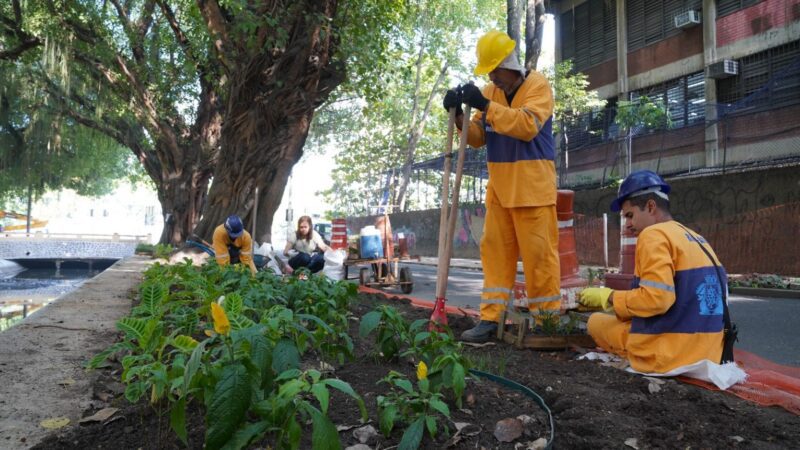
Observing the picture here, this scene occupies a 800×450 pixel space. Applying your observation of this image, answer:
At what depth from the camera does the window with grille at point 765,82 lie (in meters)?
14.7

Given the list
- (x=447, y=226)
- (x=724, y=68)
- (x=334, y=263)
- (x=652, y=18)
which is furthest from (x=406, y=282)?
(x=652, y=18)

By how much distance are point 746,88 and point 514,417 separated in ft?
57.0

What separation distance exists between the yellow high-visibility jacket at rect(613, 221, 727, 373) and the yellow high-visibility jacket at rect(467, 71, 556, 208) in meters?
1.06

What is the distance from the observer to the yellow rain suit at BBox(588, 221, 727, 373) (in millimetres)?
3059

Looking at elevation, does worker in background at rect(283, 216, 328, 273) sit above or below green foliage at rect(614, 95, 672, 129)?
below

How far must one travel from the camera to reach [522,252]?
4207mm

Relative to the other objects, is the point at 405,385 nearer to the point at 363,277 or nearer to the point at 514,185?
the point at 514,185

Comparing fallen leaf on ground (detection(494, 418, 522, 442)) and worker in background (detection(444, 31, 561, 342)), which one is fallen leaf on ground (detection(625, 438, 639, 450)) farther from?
worker in background (detection(444, 31, 561, 342))

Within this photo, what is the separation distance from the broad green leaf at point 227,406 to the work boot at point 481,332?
8.61 feet

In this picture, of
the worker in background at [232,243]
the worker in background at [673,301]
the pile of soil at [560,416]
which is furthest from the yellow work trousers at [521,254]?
the worker in background at [232,243]

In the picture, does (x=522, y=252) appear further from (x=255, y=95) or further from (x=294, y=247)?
(x=255, y=95)

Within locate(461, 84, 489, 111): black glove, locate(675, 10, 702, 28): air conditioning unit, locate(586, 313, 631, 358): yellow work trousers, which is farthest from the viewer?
locate(675, 10, 702, 28): air conditioning unit

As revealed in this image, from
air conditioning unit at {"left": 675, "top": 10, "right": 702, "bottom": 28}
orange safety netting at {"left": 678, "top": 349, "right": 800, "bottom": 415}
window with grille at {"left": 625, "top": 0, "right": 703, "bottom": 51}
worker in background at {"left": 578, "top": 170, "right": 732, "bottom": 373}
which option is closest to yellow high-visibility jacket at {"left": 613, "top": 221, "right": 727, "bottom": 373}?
worker in background at {"left": 578, "top": 170, "right": 732, "bottom": 373}

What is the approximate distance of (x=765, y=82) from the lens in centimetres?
1587
